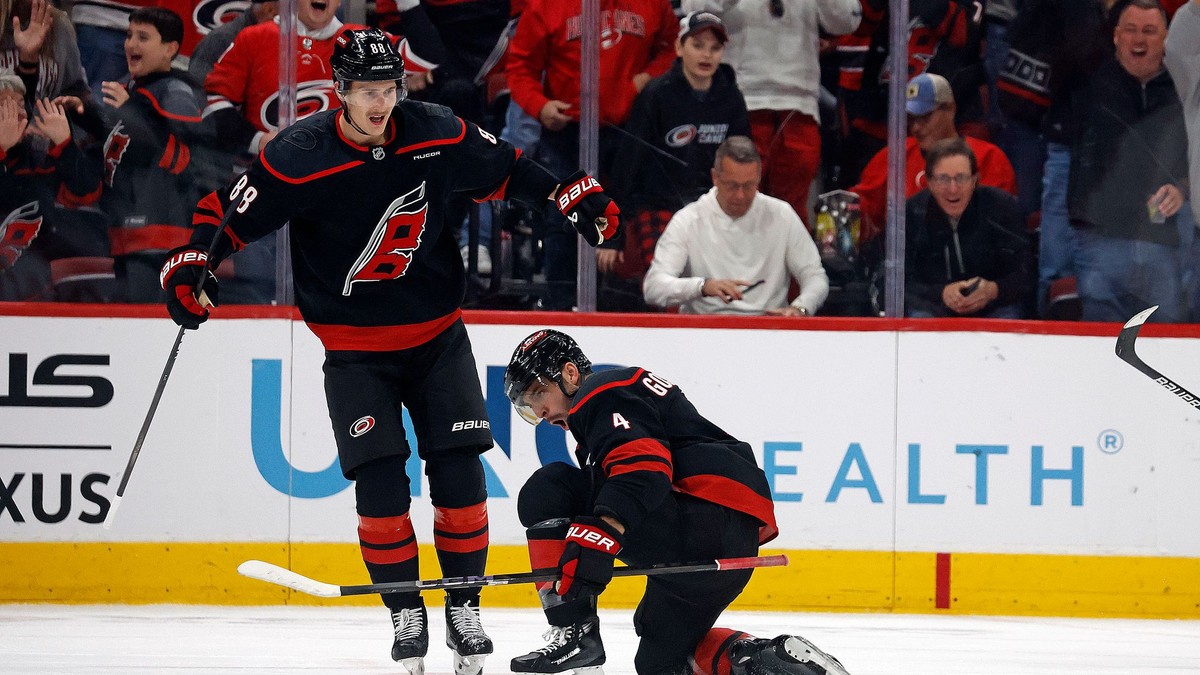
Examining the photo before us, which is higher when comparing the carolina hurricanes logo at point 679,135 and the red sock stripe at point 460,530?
the carolina hurricanes logo at point 679,135

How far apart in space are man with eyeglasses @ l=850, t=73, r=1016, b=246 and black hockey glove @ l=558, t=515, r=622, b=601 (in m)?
2.39

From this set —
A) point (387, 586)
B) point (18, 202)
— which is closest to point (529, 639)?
point (387, 586)

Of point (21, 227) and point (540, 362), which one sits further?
point (21, 227)

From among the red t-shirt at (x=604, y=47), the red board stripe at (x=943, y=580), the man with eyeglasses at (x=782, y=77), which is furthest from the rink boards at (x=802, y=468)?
the red t-shirt at (x=604, y=47)

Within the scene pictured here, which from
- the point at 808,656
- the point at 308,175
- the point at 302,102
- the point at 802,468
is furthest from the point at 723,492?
the point at 302,102

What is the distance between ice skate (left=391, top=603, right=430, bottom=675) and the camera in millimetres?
3224

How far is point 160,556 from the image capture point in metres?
4.69

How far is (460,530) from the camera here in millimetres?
3389

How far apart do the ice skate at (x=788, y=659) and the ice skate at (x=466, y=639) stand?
1.98ft

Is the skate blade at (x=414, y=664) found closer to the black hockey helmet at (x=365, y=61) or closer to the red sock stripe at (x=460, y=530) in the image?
the red sock stripe at (x=460, y=530)

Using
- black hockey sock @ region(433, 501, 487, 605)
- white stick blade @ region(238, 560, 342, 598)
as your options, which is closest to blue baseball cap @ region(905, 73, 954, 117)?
black hockey sock @ region(433, 501, 487, 605)

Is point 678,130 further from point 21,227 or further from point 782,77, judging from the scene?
point 21,227

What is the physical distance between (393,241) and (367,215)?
0.08 metres

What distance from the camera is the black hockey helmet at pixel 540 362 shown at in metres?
3.07
